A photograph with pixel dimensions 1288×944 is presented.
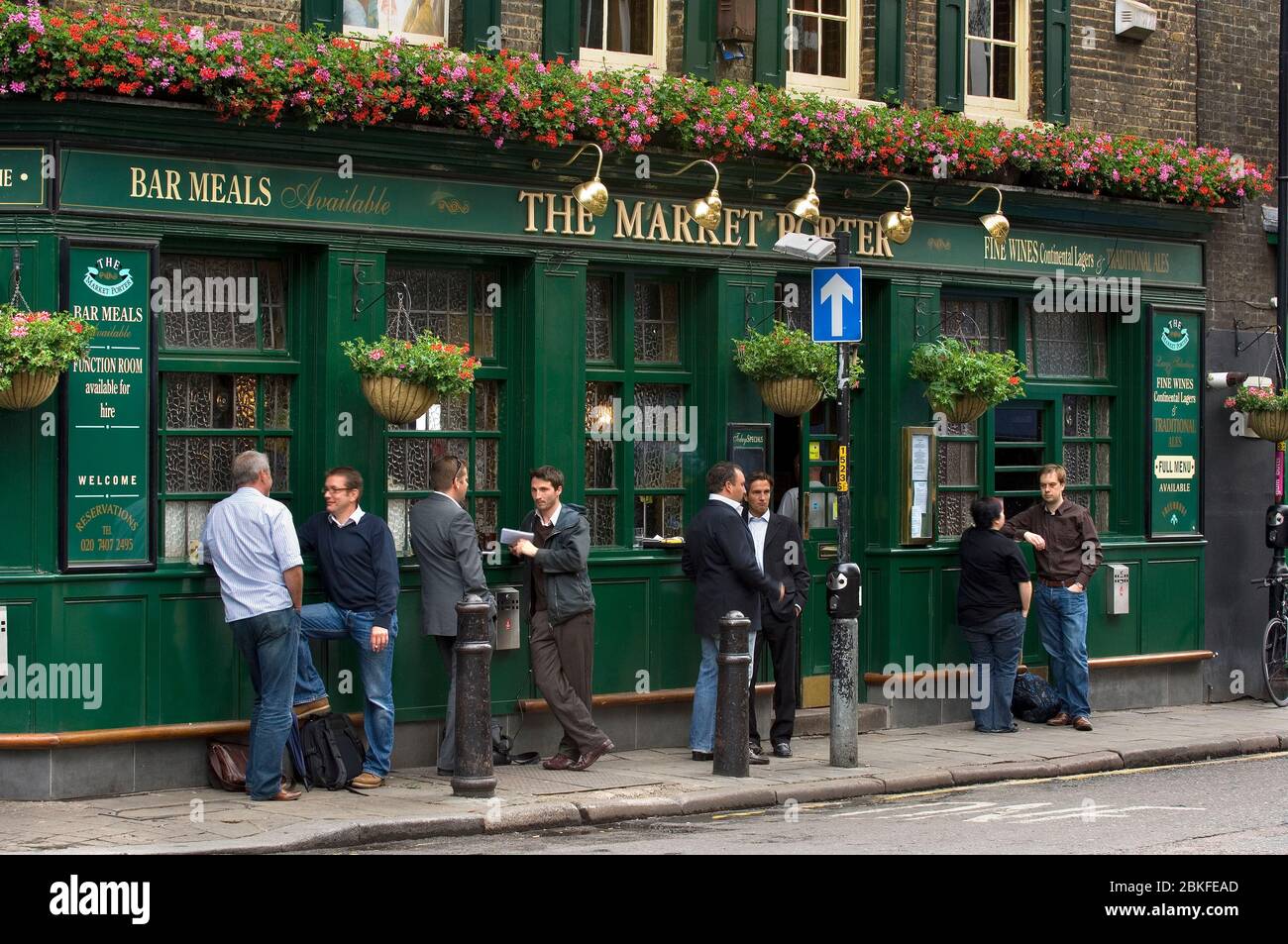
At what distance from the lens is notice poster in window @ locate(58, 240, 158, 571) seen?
11.8 meters

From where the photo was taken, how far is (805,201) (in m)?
14.7

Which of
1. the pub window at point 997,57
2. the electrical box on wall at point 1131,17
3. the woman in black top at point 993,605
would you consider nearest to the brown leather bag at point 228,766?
the woman in black top at point 993,605

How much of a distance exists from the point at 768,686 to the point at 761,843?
458 centimetres

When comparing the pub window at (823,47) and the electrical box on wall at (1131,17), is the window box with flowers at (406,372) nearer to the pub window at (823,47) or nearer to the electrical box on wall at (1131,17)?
the pub window at (823,47)

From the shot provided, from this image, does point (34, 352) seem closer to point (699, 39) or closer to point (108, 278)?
point (108, 278)

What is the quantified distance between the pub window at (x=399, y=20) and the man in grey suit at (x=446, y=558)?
305cm

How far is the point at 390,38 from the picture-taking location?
1299 cm

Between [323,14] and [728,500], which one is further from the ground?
[323,14]

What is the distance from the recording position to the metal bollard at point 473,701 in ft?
37.6

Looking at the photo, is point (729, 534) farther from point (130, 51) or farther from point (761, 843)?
point (130, 51)

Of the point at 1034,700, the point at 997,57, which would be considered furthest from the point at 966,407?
the point at 997,57

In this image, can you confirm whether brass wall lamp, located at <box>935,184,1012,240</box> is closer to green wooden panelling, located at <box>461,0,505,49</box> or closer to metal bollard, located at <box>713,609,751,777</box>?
green wooden panelling, located at <box>461,0,505,49</box>

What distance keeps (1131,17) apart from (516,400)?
23.7 feet
